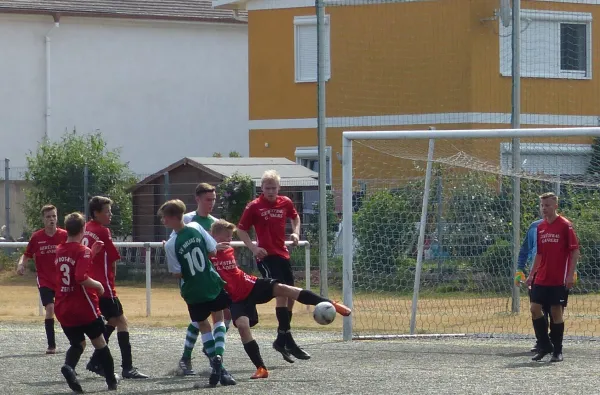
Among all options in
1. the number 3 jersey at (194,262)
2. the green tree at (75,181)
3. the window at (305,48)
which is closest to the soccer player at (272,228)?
the number 3 jersey at (194,262)

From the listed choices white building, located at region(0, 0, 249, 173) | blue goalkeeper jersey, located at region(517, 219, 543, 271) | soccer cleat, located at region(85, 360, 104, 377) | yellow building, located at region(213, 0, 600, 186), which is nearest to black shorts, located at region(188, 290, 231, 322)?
soccer cleat, located at region(85, 360, 104, 377)

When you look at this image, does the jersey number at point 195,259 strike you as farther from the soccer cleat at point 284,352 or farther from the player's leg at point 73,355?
the soccer cleat at point 284,352

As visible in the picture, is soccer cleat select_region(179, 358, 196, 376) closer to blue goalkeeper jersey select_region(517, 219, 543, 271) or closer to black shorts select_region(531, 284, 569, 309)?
black shorts select_region(531, 284, 569, 309)

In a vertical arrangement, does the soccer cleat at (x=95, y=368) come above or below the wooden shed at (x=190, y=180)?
below

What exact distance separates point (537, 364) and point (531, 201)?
4.59m

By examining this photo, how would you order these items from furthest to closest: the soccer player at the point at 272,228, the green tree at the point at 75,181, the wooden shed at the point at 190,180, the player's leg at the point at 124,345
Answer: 1. the green tree at the point at 75,181
2. the wooden shed at the point at 190,180
3. the soccer player at the point at 272,228
4. the player's leg at the point at 124,345

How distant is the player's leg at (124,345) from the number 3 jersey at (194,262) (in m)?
1.04

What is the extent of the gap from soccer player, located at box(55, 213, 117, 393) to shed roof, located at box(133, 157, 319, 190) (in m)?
13.1

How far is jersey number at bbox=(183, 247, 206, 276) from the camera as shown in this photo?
9648 millimetres

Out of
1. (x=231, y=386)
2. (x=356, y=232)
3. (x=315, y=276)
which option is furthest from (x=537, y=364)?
(x=315, y=276)

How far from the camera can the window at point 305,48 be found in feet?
82.8

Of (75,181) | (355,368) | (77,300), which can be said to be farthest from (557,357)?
(75,181)

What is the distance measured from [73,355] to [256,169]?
14.4 metres

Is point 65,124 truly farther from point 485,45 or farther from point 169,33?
point 485,45
